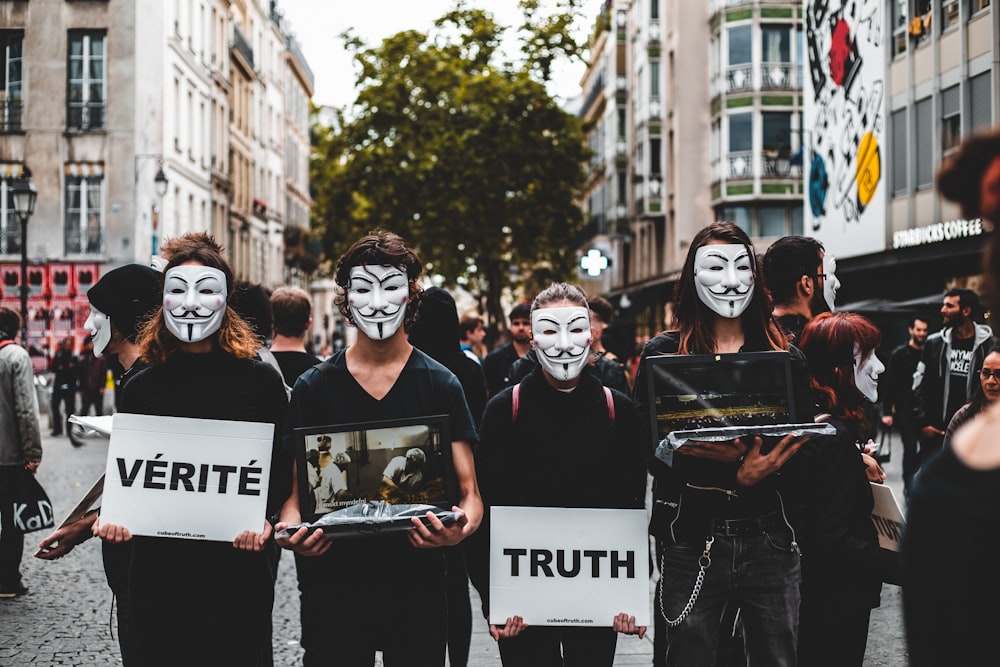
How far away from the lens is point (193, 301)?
14.7 ft

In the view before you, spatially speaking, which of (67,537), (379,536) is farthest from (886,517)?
(67,537)

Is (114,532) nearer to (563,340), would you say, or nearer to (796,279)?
(563,340)

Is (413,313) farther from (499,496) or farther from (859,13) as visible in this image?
(859,13)

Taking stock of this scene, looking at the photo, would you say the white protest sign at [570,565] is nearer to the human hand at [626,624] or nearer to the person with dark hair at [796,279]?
the human hand at [626,624]

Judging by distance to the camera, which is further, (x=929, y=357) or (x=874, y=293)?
(x=874, y=293)

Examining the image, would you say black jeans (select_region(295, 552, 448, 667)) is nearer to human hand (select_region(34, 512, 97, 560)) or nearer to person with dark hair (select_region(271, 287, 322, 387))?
human hand (select_region(34, 512, 97, 560))

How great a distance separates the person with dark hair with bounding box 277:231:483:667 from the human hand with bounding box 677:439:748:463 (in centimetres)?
72

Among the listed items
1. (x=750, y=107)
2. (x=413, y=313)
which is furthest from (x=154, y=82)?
(x=413, y=313)

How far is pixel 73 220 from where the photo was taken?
1537 inches

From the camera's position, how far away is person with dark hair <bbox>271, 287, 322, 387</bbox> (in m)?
7.31

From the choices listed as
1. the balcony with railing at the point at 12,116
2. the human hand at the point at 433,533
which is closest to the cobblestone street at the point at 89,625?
the human hand at the point at 433,533

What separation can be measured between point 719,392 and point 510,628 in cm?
115

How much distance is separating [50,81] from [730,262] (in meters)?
37.5

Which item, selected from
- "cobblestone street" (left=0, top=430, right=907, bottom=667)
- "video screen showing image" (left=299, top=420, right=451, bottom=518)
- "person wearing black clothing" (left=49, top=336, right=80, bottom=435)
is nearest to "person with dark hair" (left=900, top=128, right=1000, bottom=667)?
"video screen showing image" (left=299, top=420, right=451, bottom=518)
